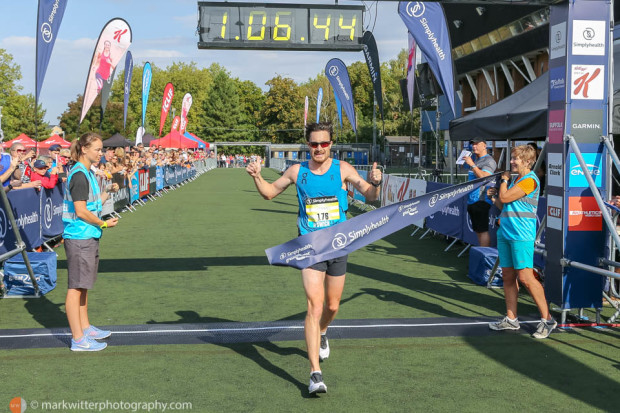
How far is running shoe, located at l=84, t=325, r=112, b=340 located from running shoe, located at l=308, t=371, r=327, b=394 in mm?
2432

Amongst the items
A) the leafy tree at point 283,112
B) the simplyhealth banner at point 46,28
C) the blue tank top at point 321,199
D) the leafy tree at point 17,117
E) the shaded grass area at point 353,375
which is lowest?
the shaded grass area at point 353,375

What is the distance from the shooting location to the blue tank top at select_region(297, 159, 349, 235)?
5.03 m

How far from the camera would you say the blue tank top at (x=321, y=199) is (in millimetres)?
5031

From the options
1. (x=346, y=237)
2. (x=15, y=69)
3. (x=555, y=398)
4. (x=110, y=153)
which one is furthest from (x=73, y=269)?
(x=15, y=69)

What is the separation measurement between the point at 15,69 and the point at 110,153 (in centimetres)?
5116

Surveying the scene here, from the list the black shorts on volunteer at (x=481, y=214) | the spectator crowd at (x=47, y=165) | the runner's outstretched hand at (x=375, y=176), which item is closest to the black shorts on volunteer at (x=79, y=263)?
the spectator crowd at (x=47, y=165)

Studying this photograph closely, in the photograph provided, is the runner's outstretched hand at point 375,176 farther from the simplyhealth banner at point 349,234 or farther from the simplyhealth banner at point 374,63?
the simplyhealth banner at point 374,63

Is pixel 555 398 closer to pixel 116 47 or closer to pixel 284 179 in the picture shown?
pixel 284 179

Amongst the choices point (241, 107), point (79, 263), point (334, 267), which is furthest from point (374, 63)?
point (241, 107)

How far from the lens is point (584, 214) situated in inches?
257

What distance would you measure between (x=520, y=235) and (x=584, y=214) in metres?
0.86

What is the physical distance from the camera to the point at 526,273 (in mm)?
6152

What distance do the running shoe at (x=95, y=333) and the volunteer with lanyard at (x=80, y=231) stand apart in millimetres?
151

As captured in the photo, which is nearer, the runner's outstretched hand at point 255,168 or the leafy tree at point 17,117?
the runner's outstretched hand at point 255,168
